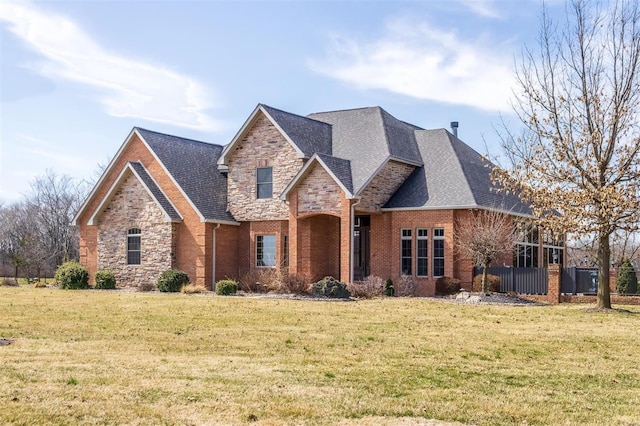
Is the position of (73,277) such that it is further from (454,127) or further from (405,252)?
(454,127)

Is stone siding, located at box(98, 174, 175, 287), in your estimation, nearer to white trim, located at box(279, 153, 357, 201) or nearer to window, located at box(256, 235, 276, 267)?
window, located at box(256, 235, 276, 267)

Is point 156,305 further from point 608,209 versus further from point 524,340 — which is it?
point 608,209

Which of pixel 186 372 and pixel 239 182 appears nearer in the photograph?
pixel 186 372

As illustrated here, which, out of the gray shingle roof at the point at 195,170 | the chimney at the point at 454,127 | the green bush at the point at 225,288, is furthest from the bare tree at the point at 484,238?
the gray shingle roof at the point at 195,170

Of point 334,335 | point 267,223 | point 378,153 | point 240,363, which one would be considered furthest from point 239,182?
point 240,363

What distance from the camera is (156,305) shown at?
25281 mm

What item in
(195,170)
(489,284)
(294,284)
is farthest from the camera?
(195,170)

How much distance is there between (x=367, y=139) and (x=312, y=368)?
84.2 feet

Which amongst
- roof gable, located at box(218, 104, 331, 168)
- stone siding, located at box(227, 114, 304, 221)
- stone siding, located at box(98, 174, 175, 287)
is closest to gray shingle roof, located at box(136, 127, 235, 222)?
stone siding, located at box(227, 114, 304, 221)

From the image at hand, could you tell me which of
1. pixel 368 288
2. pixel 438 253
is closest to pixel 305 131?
pixel 438 253

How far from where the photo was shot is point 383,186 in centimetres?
3519

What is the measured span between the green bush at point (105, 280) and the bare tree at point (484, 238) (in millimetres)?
16519

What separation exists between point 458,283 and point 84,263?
767 inches

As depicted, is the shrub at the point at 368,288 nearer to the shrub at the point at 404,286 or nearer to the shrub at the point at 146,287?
the shrub at the point at 404,286
